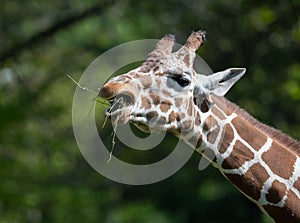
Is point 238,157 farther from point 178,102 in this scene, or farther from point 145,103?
point 145,103

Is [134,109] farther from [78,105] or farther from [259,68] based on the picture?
[259,68]

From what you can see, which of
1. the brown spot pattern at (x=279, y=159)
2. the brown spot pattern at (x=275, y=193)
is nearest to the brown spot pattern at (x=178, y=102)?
the brown spot pattern at (x=279, y=159)

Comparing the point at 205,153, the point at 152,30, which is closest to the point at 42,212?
the point at 152,30

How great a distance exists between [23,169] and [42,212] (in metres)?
0.78

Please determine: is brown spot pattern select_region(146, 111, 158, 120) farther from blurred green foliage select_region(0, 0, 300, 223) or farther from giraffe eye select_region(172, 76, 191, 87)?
blurred green foliage select_region(0, 0, 300, 223)

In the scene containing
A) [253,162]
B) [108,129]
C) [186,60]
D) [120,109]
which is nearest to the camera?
[120,109]

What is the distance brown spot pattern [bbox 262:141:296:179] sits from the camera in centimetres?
602

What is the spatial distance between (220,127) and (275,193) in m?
0.55

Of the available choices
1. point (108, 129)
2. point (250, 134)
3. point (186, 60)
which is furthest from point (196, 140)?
point (108, 129)

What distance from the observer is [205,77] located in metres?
5.93

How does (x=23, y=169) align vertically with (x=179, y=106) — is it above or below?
below

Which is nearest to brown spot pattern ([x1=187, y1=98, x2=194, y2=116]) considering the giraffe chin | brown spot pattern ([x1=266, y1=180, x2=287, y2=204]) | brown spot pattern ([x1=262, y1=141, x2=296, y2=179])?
the giraffe chin

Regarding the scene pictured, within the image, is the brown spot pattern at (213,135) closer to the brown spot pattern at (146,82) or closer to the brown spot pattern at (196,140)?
the brown spot pattern at (196,140)

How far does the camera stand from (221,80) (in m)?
5.95
